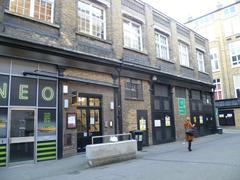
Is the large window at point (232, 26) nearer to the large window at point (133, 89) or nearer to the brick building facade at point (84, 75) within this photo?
the brick building facade at point (84, 75)

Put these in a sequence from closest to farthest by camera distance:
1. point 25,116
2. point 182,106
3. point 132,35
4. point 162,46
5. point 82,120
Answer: point 25,116 < point 82,120 < point 132,35 < point 162,46 < point 182,106

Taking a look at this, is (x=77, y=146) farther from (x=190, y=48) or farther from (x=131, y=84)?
(x=190, y=48)

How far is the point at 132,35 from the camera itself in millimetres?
15961

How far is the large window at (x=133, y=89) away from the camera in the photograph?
14.4m

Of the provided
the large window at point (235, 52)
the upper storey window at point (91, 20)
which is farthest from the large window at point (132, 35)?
the large window at point (235, 52)

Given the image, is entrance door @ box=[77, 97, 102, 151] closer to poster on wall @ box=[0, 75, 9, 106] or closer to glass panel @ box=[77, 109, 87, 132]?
glass panel @ box=[77, 109, 87, 132]

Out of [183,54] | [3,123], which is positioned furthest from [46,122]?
[183,54]

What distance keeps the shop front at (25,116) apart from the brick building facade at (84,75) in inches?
1.5

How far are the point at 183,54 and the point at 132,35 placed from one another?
7.07m

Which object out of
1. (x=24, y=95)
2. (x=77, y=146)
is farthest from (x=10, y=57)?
(x=77, y=146)

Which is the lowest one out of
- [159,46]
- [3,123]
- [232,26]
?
[3,123]

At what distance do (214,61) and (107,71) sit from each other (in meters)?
26.6

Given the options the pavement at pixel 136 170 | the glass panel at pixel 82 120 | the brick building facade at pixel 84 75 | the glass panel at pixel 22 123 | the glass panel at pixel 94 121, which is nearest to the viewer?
the pavement at pixel 136 170

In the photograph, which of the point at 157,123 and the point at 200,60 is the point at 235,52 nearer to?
the point at 200,60
